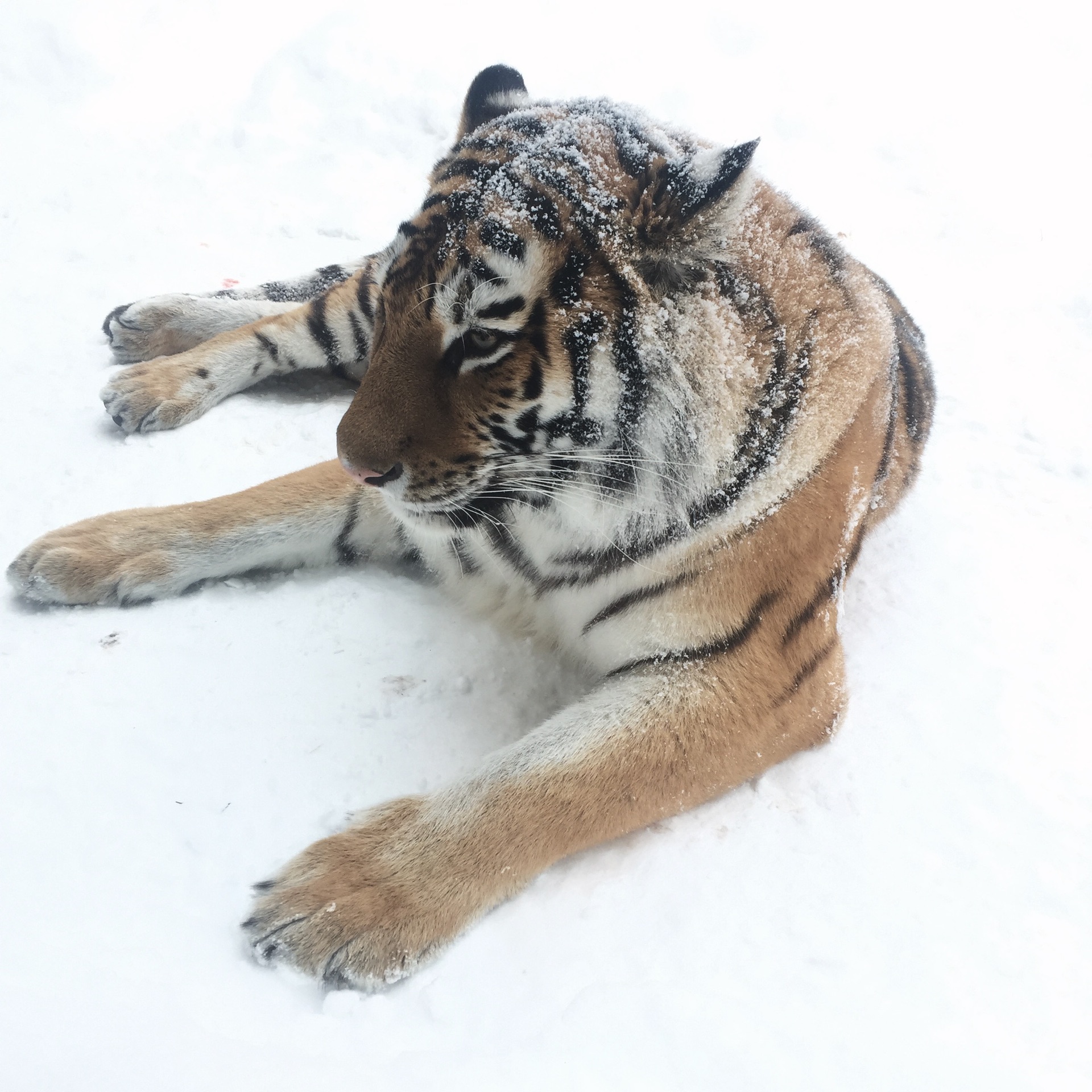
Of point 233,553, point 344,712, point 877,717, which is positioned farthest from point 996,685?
point 233,553

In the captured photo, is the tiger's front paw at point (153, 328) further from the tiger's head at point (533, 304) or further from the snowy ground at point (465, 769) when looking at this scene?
the tiger's head at point (533, 304)

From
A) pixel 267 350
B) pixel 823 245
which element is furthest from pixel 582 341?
pixel 267 350

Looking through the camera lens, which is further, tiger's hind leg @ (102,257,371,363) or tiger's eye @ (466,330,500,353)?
tiger's hind leg @ (102,257,371,363)

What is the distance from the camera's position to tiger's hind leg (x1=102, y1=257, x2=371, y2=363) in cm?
243

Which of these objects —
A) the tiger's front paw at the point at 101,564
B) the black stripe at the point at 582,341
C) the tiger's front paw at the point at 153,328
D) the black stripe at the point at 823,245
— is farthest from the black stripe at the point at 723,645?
the tiger's front paw at the point at 153,328

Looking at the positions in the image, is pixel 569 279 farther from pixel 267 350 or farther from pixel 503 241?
pixel 267 350

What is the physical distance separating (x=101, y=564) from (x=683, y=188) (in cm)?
126

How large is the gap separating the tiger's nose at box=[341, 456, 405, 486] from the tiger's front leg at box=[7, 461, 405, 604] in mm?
215

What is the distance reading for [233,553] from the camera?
1.74m

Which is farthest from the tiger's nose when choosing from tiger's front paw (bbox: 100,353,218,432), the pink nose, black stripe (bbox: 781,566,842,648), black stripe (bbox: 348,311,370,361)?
black stripe (bbox: 348,311,370,361)

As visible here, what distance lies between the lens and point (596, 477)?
1386 mm

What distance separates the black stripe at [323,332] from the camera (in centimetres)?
249

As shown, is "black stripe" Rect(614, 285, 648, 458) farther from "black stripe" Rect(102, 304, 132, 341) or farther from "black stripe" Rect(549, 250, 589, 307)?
"black stripe" Rect(102, 304, 132, 341)

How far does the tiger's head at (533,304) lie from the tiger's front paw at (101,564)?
602 millimetres
